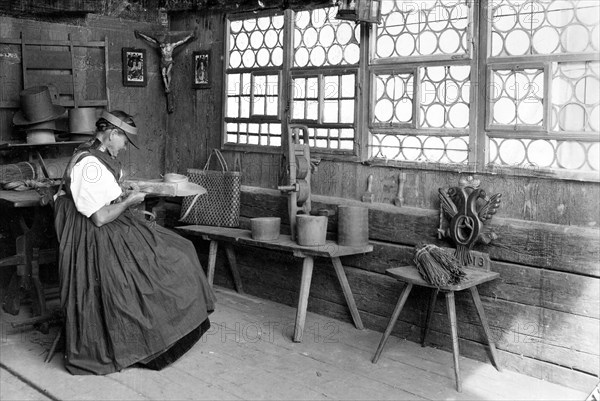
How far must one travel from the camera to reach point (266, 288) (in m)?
6.68

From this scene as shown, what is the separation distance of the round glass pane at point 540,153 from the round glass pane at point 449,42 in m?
0.89

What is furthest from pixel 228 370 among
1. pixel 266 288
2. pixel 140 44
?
pixel 140 44

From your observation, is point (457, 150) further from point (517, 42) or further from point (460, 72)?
point (517, 42)

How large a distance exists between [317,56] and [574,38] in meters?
2.24

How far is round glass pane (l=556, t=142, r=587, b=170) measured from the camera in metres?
4.55

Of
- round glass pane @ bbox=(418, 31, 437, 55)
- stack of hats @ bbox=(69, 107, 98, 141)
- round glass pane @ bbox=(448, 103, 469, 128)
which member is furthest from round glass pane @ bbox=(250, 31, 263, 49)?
round glass pane @ bbox=(448, 103, 469, 128)

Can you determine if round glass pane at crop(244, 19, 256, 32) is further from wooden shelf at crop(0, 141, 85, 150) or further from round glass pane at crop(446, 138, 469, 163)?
round glass pane at crop(446, 138, 469, 163)

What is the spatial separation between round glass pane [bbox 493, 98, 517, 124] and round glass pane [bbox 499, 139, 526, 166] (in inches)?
5.5

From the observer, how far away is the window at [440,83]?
4.57 metres

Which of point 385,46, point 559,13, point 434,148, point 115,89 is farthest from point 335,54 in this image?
point 115,89

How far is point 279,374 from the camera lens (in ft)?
15.8

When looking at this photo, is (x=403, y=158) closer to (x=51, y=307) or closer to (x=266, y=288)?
(x=266, y=288)

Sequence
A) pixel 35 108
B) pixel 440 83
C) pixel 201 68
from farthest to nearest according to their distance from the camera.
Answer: pixel 201 68 < pixel 35 108 < pixel 440 83

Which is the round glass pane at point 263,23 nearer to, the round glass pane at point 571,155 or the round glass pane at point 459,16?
the round glass pane at point 459,16
